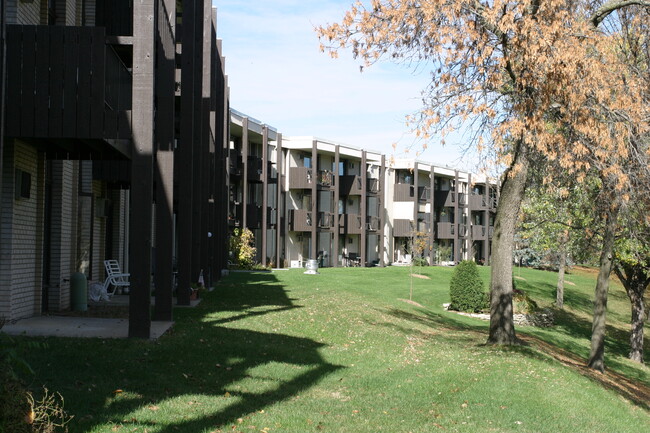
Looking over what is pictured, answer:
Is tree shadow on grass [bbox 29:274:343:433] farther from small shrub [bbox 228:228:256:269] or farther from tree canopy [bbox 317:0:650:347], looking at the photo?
small shrub [bbox 228:228:256:269]

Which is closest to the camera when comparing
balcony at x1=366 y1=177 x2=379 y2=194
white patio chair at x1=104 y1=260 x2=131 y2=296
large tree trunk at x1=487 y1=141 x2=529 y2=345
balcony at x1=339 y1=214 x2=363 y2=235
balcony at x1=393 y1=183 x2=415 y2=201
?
large tree trunk at x1=487 y1=141 x2=529 y2=345

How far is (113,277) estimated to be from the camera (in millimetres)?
18516

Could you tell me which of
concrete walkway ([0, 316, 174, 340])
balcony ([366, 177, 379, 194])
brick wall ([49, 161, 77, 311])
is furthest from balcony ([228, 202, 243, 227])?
concrete walkway ([0, 316, 174, 340])

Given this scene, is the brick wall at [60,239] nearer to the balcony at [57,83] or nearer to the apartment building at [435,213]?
the balcony at [57,83]

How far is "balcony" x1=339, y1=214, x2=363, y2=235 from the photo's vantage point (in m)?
51.1

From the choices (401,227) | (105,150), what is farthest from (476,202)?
(105,150)

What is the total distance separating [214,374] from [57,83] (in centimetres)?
501

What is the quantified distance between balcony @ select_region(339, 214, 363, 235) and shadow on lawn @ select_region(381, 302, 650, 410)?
20.3 metres

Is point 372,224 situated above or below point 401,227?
above

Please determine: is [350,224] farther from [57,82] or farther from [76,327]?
[57,82]

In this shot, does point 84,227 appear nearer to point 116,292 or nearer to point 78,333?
point 116,292

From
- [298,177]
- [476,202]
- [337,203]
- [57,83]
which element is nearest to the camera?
[57,83]

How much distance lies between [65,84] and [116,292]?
403 inches

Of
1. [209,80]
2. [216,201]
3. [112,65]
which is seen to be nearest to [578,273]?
[216,201]
